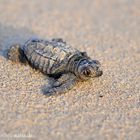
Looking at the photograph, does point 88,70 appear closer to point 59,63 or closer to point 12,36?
point 59,63

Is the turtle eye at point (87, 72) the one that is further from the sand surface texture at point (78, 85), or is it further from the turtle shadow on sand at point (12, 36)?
the turtle shadow on sand at point (12, 36)

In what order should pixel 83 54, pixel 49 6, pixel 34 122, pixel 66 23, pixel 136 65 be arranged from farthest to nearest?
pixel 49 6
pixel 66 23
pixel 136 65
pixel 83 54
pixel 34 122

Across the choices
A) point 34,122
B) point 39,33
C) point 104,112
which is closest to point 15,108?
point 34,122

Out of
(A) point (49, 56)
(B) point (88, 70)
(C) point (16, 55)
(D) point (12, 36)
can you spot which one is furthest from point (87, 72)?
(D) point (12, 36)

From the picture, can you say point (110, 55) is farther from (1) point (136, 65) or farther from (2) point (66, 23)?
(2) point (66, 23)

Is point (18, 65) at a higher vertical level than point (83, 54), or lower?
lower

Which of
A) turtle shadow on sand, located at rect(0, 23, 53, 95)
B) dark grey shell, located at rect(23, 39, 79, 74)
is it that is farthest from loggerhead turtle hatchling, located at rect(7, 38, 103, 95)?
turtle shadow on sand, located at rect(0, 23, 53, 95)

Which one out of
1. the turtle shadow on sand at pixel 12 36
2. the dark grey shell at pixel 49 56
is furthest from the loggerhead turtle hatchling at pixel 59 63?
the turtle shadow on sand at pixel 12 36
